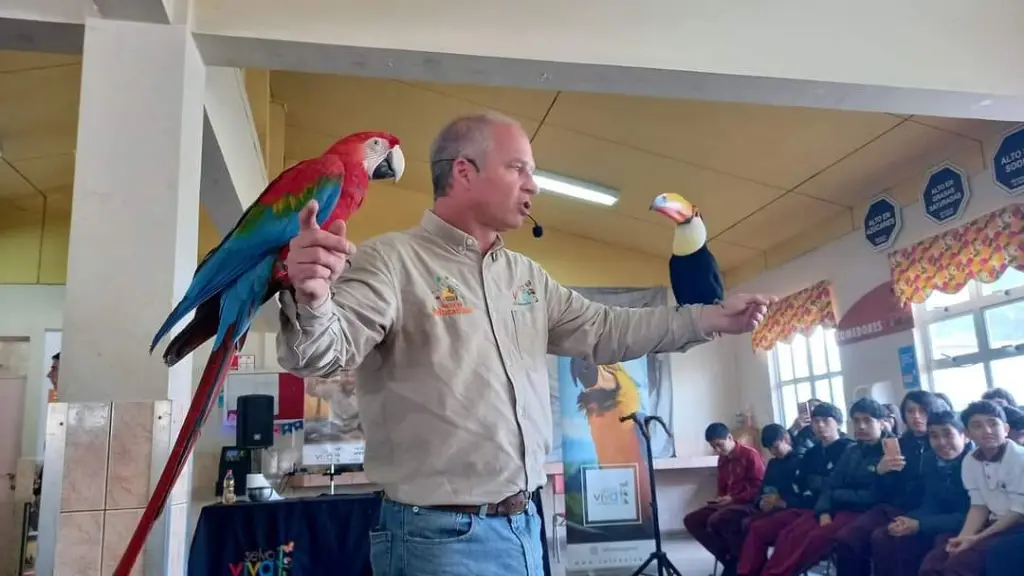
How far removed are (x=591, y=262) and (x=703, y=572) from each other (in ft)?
10.8

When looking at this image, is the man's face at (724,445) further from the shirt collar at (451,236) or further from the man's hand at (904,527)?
the shirt collar at (451,236)

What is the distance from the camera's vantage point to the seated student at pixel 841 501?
409cm

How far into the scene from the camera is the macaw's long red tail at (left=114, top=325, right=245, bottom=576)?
82 cm

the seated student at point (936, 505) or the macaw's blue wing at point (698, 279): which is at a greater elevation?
the macaw's blue wing at point (698, 279)

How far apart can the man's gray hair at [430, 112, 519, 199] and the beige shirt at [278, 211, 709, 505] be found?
0.28ft

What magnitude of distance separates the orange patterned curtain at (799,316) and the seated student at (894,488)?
1.76m

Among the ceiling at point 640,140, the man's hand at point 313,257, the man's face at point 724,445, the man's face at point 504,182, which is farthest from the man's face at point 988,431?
the man's hand at point 313,257

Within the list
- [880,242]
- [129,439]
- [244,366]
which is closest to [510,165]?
[129,439]

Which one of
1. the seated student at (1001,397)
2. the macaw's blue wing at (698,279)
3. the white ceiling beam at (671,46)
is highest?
the white ceiling beam at (671,46)

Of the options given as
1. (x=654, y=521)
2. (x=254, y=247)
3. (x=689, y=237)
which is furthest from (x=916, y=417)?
(x=254, y=247)

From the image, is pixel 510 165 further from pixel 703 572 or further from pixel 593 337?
pixel 703 572

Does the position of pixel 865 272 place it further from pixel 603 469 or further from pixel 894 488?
pixel 603 469

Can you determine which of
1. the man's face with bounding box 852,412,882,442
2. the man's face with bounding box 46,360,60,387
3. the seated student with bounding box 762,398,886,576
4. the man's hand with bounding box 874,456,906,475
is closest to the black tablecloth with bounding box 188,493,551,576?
the man's face with bounding box 46,360,60,387

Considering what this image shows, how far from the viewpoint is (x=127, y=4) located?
78.6 inches
